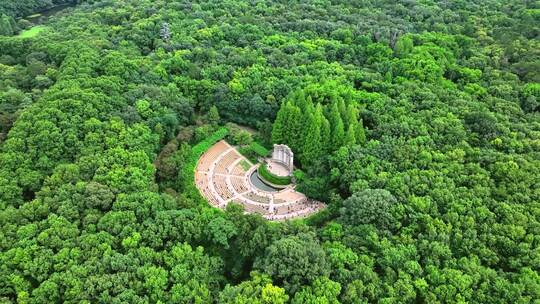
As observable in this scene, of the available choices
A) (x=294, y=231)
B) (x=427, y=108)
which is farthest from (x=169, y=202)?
(x=427, y=108)

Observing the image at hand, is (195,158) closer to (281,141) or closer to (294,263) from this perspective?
(281,141)

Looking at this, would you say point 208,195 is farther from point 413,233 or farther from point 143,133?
point 413,233

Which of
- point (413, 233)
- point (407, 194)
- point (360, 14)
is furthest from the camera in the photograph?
point (360, 14)

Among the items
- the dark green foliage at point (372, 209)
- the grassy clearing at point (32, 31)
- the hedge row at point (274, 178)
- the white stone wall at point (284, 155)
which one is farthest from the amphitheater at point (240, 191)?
the grassy clearing at point (32, 31)

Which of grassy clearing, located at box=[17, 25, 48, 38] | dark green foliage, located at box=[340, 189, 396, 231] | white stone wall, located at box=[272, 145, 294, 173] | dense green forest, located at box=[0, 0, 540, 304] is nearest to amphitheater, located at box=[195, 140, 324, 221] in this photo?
dense green forest, located at box=[0, 0, 540, 304]

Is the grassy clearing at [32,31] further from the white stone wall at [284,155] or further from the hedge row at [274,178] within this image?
the hedge row at [274,178]

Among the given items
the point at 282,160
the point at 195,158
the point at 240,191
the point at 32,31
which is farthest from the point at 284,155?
the point at 32,31

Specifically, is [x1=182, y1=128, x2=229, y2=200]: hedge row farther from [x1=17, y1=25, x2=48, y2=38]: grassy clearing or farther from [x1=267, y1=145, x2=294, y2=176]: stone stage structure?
[x1=17, y1=25, x2=48, y2=38]: grassy clearing
